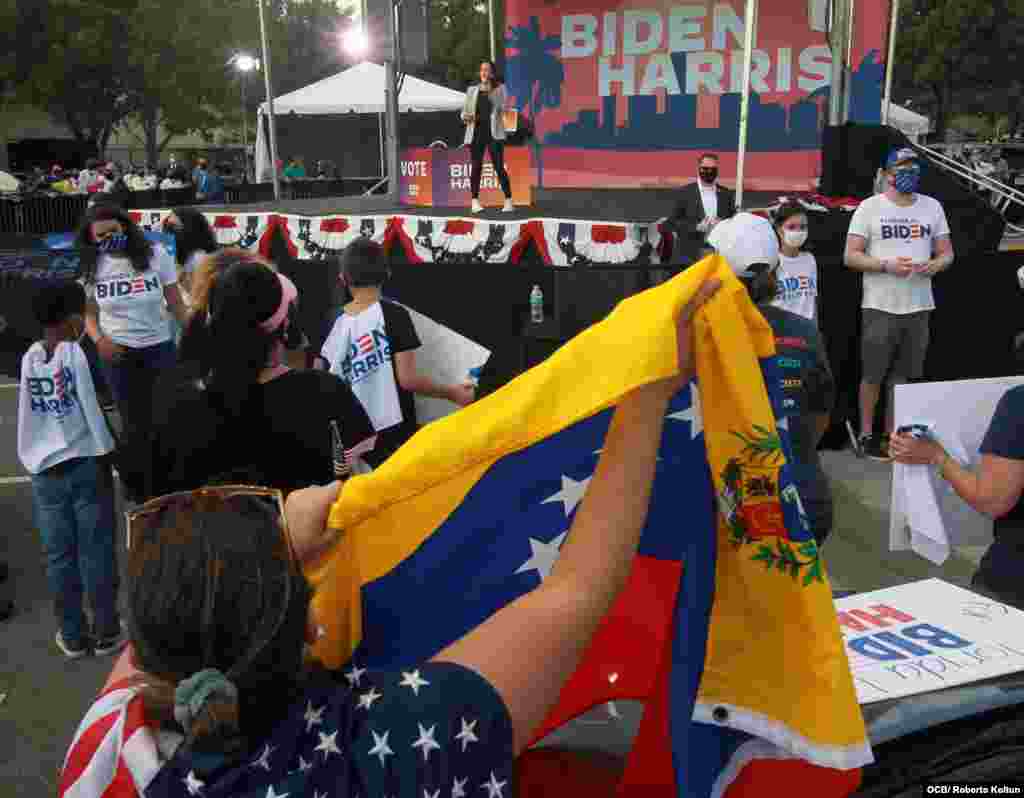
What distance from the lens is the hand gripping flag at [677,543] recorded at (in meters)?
1.69

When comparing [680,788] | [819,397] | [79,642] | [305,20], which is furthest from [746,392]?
[305,20]

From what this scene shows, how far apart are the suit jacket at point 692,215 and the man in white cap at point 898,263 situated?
1534 millimetres

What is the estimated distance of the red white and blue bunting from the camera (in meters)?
8.73

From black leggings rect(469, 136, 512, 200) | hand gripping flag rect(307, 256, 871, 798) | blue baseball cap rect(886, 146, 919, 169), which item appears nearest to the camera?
hand gripping flag rect(307, 256, 871, 798)

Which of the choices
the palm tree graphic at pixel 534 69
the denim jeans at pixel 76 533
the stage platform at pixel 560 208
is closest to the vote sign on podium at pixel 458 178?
the stage platform at pixel 560 208

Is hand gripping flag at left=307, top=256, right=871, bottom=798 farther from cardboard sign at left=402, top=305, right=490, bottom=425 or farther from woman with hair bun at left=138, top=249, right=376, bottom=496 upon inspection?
cardboard sign at left=402, top=305, right=490, bottom=425

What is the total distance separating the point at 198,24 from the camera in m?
40.2

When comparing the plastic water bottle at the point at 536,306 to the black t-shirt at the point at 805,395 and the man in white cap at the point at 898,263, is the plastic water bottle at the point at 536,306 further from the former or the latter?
the black t-shirt at the point at 805,395

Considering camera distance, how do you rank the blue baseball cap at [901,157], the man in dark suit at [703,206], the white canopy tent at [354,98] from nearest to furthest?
the blue baseball cap at [901,157]
the man in dark suit at [703,206]
the white canopy tent at [354,98]

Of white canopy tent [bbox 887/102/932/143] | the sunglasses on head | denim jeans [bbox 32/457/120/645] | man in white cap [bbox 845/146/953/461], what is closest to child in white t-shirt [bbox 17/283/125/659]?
denim jeans [bbox 32/457/120/645]

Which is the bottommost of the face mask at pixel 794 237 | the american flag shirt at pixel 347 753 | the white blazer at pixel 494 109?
the american flag shirt at pixel 347 753

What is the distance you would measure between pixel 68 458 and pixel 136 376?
6.12 feet

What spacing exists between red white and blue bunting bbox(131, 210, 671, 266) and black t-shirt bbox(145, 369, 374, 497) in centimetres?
628

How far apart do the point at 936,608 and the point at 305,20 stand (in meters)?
61.9
